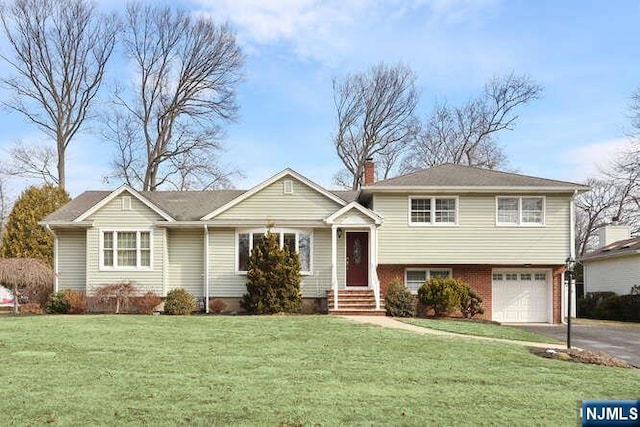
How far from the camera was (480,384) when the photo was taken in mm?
9742

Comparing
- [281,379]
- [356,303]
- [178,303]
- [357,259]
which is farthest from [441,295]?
[281,379]

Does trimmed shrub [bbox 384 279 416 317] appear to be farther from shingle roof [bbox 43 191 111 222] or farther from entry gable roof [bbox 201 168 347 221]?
shingle roof [bbox 43 191 111 222]

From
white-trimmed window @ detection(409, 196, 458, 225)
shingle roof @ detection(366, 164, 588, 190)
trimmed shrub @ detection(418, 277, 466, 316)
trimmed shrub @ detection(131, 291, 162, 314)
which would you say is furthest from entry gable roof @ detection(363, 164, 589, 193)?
trimmed shrub @ detection(131, 291, 162, 314)

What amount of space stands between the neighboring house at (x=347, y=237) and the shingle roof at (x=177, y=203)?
120 mm

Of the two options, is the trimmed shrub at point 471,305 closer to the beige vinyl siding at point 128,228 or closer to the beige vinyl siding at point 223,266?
the beige vinyl siding at point 223,266

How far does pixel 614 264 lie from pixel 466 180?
1402cm

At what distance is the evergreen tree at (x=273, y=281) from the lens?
2084 centimetres

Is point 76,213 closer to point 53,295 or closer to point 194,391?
point 53,295

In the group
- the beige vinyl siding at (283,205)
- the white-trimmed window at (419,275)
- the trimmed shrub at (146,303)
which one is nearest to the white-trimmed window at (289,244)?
the beige vinyl siding at (283,205)

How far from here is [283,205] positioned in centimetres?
2309

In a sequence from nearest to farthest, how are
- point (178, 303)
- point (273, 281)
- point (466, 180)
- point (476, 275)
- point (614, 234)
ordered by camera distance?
point (273, 281) < point (178, 303) < point (466, 180) < point (476, 275) < point (614, 234)

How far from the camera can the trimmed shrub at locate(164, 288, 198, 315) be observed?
70.1 ft

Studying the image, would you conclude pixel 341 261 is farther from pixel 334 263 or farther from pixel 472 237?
pixel 472 237

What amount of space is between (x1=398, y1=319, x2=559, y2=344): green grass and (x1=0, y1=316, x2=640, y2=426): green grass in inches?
87.6
